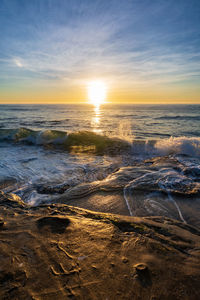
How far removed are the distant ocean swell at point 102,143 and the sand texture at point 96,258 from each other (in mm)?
5777

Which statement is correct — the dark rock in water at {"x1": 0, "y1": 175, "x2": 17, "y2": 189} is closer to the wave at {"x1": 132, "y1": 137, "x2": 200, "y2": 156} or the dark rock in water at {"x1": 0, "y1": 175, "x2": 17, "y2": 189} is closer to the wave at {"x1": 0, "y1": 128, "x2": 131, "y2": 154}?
the wave at {"x1": 0, "y1": 128, "x2": 131, "y2": 154}

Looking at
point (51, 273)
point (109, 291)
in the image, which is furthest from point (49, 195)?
point (109, 291)

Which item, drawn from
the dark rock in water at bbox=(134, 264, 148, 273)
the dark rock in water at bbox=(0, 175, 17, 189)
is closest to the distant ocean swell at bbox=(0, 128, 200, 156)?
the dark rock in water at bbox=(0, 175, 17, 189)

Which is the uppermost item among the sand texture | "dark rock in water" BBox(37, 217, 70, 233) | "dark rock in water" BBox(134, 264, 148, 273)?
"dark rock in water" BBox(134, 264, 148, 273)

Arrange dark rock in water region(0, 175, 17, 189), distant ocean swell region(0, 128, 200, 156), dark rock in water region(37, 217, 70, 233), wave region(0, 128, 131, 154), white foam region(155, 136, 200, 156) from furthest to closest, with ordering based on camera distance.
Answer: wave region(0, 128, 131, 154) → distant ocean swell region(0, 128, 200, 156) → white foam region(155, 136, 200, 156) → dark rock in water region(0, 175, 17, 189) → dark rock in water region(37, 217, 70, 233)

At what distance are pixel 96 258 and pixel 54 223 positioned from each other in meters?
0.89

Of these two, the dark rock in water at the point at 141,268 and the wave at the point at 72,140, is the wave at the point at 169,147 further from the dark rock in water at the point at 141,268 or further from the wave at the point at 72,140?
the dark rock in water at the point at 141,268

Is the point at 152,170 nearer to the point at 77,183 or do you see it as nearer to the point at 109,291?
the point at 77,183

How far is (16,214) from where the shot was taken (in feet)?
8.50

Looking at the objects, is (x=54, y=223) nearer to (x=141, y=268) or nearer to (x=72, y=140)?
(x=141, y=268)

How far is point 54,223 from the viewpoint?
2.32 metres

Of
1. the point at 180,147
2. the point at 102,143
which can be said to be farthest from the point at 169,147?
the point at 102,143

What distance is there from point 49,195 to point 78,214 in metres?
1.30

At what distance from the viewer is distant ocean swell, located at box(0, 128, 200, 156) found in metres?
7.95
